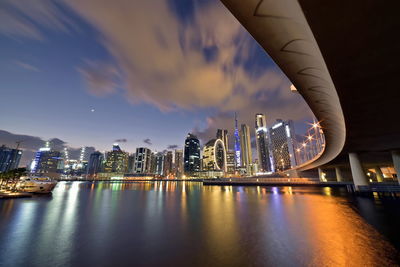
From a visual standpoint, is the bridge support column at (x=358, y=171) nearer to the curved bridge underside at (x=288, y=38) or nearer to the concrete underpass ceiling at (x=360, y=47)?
the concrete underpass ceiling at (x=360, y=47)

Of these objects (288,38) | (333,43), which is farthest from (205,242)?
(333,43)

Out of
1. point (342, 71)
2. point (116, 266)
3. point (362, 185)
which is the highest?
point (342, 71)

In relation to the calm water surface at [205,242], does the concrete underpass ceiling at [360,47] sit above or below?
above

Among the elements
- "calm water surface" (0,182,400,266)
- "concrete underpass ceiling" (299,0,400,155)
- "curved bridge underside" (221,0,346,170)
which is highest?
"curved bridge underside" (221,0,346,170)

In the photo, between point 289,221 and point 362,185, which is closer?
point 289,221

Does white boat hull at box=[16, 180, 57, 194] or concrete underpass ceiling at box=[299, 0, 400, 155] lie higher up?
concrete underpass ceiling at box=[299, 0, 400, 155]

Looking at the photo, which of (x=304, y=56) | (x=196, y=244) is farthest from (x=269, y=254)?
(x=304, y=56)

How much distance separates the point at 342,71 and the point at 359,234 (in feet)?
45.0

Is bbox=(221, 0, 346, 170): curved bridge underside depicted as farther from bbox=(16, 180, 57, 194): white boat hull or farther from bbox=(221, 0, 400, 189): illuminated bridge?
bbox=(16, 180, 57, 194): white boat hull

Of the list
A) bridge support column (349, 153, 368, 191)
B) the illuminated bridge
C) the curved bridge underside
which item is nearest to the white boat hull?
the curved bridge underside

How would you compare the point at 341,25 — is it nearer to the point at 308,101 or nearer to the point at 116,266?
the point at 308,101

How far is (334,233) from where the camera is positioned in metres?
14.2

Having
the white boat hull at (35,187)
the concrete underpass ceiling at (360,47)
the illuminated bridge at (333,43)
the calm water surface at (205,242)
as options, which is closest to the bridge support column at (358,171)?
the calm water surface at (205,242)

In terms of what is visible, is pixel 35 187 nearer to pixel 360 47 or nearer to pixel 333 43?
pixel 333 43
